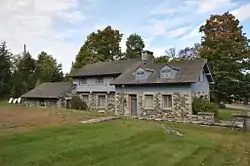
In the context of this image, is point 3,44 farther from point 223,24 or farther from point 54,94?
point 223,24

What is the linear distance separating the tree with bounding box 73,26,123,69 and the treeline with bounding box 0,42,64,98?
21.4 ft

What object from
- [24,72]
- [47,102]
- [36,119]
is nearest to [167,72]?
[36,119]

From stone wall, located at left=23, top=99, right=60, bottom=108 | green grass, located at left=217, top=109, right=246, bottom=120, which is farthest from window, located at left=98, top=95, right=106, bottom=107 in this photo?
green grass, located at left=217, top=109, right=246, bottom=120

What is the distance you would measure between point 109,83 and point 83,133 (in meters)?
18.9

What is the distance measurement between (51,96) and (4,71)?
17.7 meters

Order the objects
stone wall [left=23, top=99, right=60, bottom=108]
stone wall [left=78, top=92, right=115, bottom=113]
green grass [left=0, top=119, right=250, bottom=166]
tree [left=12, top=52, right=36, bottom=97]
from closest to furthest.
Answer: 1. green grass [left=0, top=119, right=250, bottom=166]
2. stone wall [left=78, top=92, right=115, bottom=113]
3. stone wall [left=23, top=99, right=60, bottom=108]
4. tree [left=12, top=52, right=36, bottom=97]

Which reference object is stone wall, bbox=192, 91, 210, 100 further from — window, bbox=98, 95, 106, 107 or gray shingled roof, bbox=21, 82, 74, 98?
gray shingled roof, bbox=21, 82, 74, 98

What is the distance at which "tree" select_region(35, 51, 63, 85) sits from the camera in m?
55.7

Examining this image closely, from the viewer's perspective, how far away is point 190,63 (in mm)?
26859

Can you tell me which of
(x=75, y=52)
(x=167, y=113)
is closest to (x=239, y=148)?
(x=167, y=113)

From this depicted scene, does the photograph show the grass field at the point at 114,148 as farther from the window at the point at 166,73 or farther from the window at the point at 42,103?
the window at the point at 42,103

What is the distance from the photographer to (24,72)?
58.6 meters

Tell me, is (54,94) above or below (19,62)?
below

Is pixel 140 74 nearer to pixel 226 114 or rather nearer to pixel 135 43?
pixel 226 114
